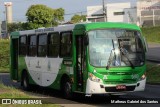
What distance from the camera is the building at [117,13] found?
122 metres

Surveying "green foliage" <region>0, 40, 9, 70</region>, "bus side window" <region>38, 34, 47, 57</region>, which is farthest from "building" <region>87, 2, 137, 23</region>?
"bus side window" <region>38, 34, 47, 57</region>

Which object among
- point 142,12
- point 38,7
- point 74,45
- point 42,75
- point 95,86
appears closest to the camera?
point 95,86

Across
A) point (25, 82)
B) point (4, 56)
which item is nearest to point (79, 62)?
point (25, 82)

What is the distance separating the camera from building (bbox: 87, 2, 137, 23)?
401ft

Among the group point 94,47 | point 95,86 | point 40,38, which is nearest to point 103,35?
point 94,47

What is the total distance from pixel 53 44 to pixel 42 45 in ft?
4.65

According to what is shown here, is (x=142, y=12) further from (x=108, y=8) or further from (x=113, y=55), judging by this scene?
(x=113, y=55)

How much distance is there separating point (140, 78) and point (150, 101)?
2.89 feet

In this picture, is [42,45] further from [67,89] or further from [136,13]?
[136,13]

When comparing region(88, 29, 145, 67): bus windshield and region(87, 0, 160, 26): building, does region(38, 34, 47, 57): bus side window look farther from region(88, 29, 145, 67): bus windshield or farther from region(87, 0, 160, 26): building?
region(87, 0, 160, 26): building

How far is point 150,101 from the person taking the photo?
16.1 m

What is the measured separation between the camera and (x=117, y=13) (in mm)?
127375

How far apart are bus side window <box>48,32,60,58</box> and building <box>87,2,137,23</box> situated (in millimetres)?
99111

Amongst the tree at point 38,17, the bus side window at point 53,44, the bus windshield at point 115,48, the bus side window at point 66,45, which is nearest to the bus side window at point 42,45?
the bus side window at point 53,44
